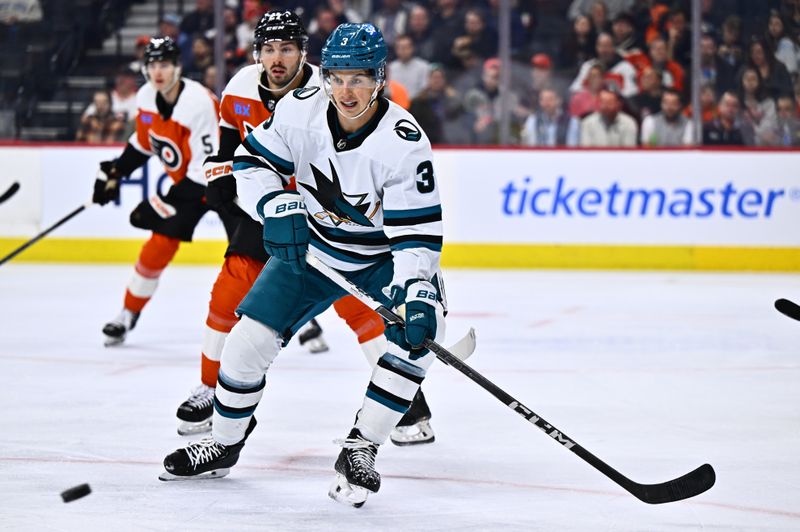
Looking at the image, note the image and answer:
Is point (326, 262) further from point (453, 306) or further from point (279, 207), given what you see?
point (453, 306)

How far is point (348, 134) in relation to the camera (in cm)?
272

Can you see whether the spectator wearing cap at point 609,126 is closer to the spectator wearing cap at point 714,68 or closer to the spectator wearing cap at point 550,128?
the spectator wearing cap at point 550,128

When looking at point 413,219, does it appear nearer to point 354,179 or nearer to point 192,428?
point 354,179

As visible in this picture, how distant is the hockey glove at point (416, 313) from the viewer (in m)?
2.57

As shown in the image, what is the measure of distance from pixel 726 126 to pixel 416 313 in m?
5.39

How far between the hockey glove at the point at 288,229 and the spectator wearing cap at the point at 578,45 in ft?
17.2

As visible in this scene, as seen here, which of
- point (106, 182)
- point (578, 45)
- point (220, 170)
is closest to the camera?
point (220, 170)

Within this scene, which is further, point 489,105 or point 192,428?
point 489,105

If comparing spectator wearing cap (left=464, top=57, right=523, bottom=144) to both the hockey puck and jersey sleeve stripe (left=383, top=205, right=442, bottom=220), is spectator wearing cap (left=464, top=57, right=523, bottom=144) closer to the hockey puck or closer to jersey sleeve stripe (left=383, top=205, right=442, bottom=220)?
jersey sleeve stripe (left=383, top=205, right=442, bottom=220)

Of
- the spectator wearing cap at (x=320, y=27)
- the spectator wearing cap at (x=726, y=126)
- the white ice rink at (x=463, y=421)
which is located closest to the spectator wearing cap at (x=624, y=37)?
the spectator wearing cap at (x=726, y=126)

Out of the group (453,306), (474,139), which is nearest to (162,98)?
(453,306)

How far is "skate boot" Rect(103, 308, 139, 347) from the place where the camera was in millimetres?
4961

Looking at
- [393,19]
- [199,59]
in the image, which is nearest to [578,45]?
[393,19]

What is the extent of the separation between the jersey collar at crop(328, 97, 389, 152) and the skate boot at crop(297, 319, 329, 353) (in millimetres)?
2216
